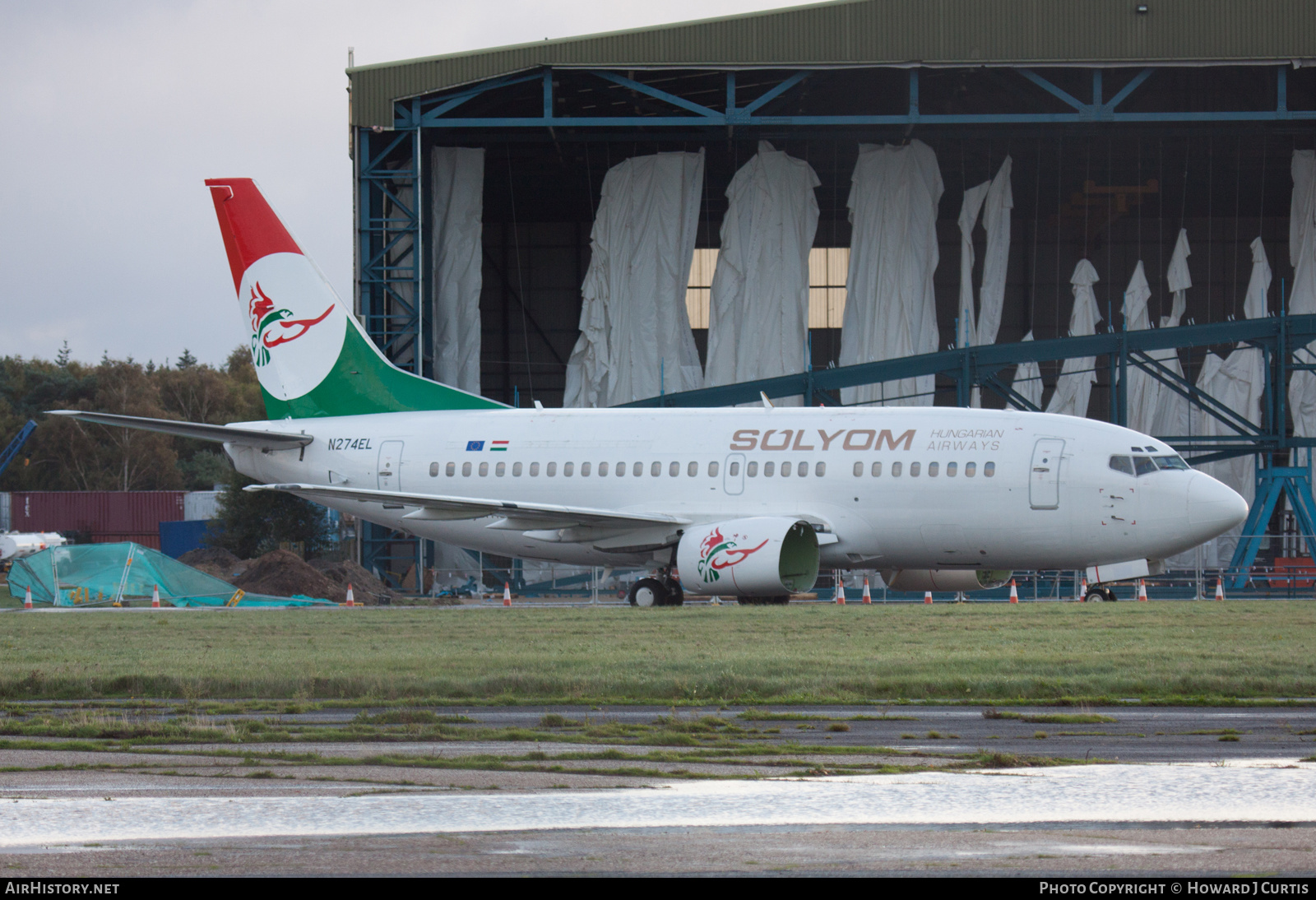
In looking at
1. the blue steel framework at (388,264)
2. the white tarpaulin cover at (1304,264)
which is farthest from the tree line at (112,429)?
the white tarpaulin cover at (1304,264)

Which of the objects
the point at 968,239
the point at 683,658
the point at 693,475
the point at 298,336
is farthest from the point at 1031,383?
the point at 683,658

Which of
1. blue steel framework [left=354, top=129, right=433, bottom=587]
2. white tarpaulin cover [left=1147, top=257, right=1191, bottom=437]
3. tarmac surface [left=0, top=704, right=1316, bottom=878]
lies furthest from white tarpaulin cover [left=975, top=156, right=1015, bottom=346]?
tarmac surface [left=0, top=704, right=1316, bottom=878]

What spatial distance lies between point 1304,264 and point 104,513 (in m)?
54.2

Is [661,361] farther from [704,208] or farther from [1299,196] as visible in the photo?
[1299,196]

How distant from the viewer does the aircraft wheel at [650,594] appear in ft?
82.7

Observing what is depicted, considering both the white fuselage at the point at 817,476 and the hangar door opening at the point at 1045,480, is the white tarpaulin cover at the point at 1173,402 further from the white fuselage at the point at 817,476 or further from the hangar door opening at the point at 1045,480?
the hangar door opening at the point at 1045,480

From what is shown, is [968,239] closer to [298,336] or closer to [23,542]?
[298,336]

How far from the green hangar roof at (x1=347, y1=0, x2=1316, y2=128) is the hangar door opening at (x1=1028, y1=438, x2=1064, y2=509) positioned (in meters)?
16.1

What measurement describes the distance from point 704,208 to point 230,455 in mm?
27429

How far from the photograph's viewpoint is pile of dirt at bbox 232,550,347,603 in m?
31.3

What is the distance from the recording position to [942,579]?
87.3ft
